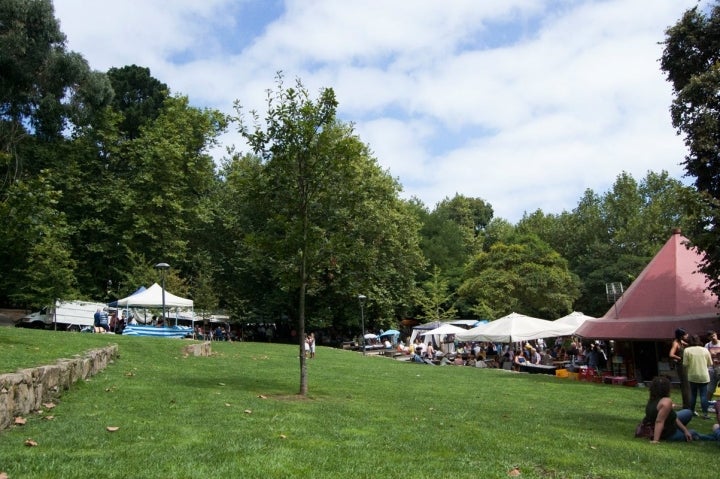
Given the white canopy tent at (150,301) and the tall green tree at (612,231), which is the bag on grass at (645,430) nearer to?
the white canopy tent at (150,301)

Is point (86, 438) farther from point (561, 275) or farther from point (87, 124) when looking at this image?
point (561, 275)

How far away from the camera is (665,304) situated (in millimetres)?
23969

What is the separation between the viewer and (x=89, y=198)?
41719 millimetres

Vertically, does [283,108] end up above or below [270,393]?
above

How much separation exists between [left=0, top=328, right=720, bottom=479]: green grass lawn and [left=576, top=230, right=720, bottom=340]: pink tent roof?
880 cm

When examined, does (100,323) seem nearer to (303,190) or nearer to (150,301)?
(150,301)

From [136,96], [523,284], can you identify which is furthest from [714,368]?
[136,96]

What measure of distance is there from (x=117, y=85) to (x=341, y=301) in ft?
82.0

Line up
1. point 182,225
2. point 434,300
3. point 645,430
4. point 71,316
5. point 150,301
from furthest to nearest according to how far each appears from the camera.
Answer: point 434,300 → point 182,225 → point 71,316 → point 150,301 → point 645,430

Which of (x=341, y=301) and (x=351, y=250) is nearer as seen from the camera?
(x=351, y=250)

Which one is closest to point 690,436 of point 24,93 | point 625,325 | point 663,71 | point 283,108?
point 283,108

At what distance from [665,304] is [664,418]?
53.0 feet

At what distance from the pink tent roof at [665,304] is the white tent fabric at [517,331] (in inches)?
81.8

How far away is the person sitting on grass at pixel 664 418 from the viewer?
956 centimetres
